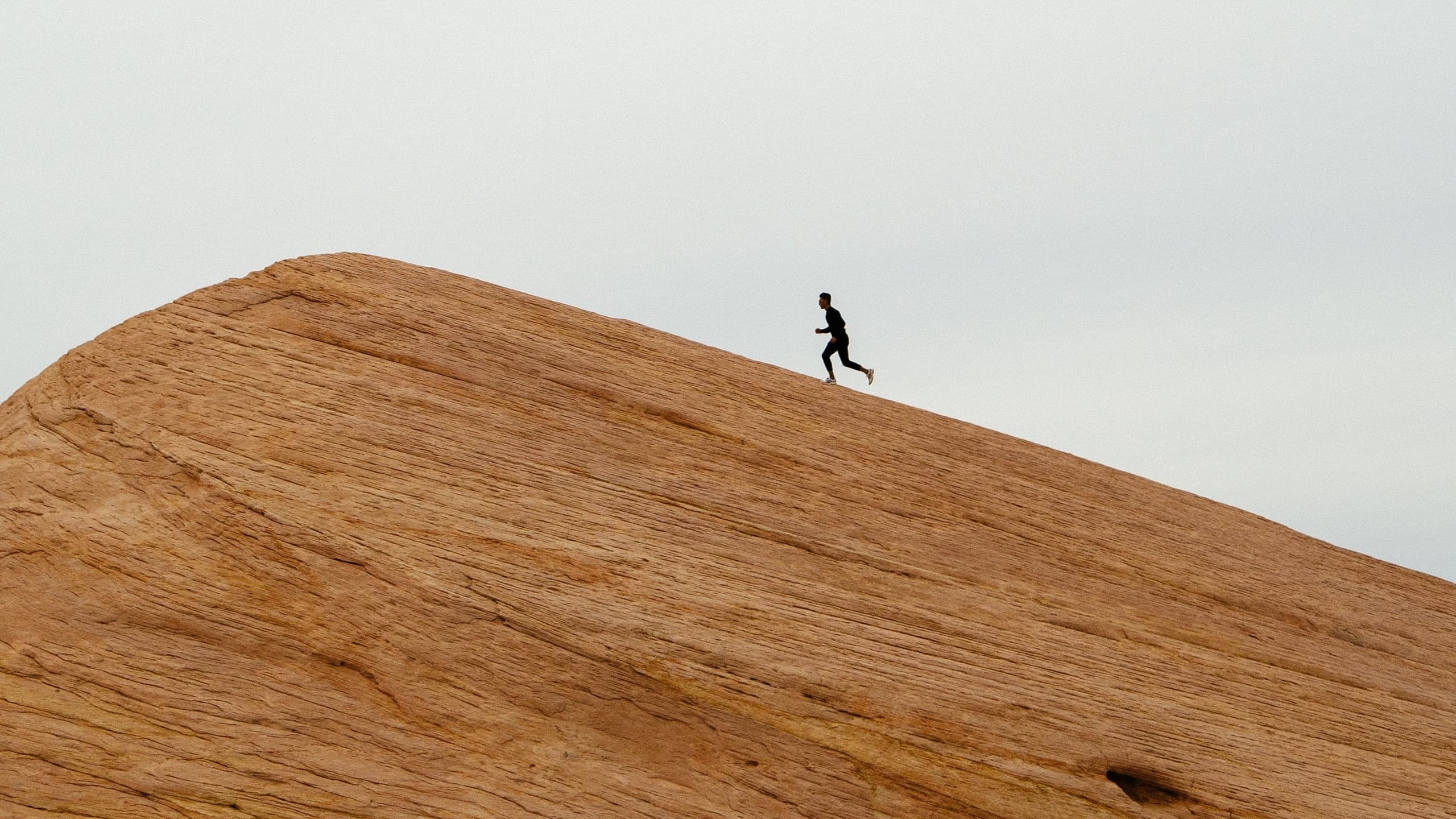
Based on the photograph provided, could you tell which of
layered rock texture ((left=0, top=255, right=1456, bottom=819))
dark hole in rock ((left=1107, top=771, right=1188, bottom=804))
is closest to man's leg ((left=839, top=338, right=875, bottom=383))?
layered rock texture ((left=0, top=255, right=1456, bottom=819))

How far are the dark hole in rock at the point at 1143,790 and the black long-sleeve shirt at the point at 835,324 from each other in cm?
1292

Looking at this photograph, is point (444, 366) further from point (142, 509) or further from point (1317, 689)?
point (1317, 689)

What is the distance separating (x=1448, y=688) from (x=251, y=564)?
1906 centimetres

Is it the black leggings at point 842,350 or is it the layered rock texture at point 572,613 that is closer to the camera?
the layered rock texture at point 572,613

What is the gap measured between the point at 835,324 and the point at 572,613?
12966mm

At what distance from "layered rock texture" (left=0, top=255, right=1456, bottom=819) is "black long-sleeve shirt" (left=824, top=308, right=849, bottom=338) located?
5.37m

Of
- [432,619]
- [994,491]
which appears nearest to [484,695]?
[432,619]

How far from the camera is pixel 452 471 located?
620 inches

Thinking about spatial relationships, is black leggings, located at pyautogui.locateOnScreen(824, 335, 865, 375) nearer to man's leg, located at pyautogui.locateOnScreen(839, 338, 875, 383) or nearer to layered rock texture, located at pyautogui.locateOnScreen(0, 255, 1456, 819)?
man's leg, located at pyautogui.locateOnScreen(839, 338, 875, 383)

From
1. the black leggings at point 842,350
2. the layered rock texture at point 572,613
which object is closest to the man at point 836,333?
the black leggings at point 842,350

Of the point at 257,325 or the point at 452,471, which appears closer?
the point at 452,471

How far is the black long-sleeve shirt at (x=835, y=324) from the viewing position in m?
25.3

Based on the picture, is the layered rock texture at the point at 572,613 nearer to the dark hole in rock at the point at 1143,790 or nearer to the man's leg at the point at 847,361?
the dark hole in rock at the point at 1143,790

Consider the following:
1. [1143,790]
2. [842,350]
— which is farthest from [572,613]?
[842,350]
